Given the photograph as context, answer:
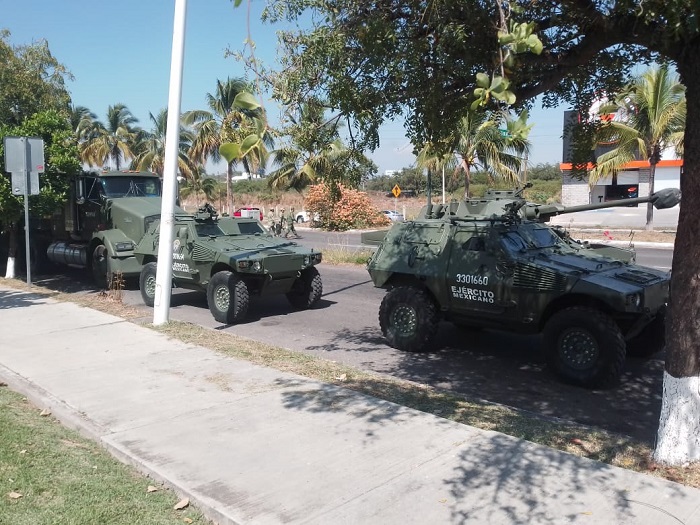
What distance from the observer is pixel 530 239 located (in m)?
7.94

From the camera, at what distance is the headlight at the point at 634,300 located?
647cm

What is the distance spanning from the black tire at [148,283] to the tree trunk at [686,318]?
8957 mm

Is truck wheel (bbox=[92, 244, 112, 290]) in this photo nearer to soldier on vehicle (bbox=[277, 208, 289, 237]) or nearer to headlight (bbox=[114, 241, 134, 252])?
headlight (bbox=[114, 241, 134, 252])

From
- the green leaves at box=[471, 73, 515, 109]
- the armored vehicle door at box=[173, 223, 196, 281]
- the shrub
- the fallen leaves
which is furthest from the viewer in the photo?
the shrub

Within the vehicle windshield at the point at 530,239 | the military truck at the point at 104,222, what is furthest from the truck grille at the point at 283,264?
the military truck at the point at 104,222

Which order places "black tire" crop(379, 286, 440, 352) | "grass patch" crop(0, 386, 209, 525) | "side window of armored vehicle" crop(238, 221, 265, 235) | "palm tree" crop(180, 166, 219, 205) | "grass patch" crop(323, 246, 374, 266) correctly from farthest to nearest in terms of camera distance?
"palm tree" crop(180, 166, 219, 205) < "grass patch" crop(323, 246, 374, 266) < "side window of armored vehicle" crop(238, 221, 265, 235) < "black tire" crop(379, 286, 440, 352) < "grass patch" crop(0, 386, 209, 525)

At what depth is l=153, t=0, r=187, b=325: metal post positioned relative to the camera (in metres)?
8.74

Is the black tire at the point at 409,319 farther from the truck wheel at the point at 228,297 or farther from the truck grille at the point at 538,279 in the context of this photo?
the truck wheel at the point at 228,297

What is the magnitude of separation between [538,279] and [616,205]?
1.44 meters

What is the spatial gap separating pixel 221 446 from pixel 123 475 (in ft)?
Result: 2.30

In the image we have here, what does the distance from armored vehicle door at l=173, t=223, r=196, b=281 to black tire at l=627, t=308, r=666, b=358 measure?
262 inches

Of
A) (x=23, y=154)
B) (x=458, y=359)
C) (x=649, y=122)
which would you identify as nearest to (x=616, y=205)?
(x=458, y=359)

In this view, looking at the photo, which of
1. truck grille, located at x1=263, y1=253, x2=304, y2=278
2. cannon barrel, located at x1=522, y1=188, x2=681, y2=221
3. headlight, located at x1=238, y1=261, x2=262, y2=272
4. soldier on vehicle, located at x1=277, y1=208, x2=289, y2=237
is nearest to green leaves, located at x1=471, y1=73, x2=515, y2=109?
cannon barrel, located at x1=522, y1=188, x2=681, y2=221

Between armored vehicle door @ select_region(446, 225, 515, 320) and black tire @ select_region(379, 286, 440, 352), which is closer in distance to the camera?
armored vehicle door @ select_region(446, 225, 515, 320)
